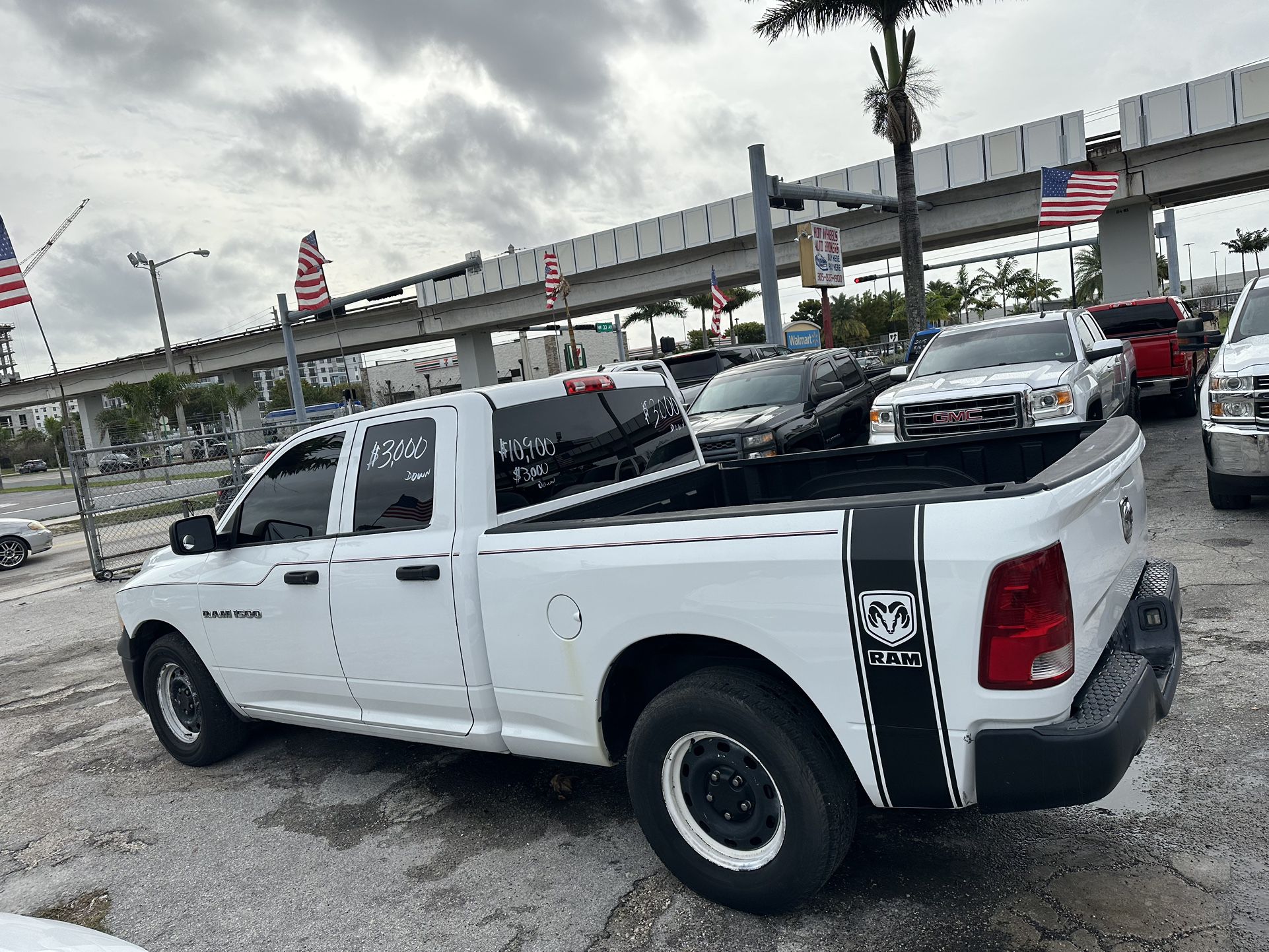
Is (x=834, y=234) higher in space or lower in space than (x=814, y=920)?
higher

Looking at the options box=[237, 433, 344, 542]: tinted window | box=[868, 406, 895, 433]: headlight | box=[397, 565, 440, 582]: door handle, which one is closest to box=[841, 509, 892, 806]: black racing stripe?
box=[397, 565, 440, 582]: door handle

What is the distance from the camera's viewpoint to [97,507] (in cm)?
1286

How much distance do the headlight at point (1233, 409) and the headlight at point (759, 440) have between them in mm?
4465

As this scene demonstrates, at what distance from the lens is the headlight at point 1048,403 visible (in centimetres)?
955

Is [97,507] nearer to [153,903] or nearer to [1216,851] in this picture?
[153,903]

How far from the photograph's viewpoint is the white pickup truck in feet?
8.41

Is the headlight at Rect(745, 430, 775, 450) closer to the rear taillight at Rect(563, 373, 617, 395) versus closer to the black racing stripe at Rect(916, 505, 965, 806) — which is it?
the rear taillight at Rect(563, 373, 617, 395)

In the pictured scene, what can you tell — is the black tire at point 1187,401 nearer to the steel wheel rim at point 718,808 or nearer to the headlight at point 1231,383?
the headlight at point 1231,383

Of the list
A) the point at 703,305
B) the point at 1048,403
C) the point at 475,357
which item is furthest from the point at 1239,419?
the point at 703,305

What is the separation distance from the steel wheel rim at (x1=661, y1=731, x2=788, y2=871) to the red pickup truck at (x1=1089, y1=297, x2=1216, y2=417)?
14.0 metres

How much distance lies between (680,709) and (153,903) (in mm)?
2355

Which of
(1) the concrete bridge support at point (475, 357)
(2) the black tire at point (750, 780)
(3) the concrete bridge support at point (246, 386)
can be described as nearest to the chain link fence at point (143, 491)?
(2) the black tire at point (750, 780)

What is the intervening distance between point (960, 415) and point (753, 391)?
126 inches

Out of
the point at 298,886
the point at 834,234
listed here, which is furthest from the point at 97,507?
the point at 834,234
